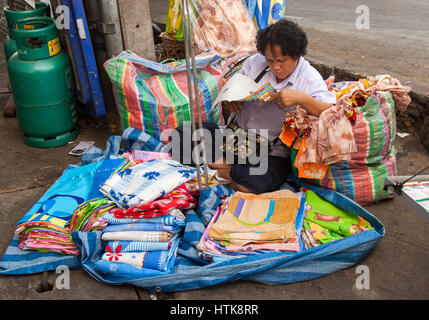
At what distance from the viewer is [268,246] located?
218 centimetres

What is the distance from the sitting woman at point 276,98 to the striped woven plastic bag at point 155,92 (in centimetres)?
39

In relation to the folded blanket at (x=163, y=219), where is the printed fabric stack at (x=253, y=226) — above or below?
below

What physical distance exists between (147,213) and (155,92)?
3.68 ft

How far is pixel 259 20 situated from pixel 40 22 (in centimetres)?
185

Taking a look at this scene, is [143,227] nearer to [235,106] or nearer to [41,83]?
[235,106]

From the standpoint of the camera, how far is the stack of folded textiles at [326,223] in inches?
89.5

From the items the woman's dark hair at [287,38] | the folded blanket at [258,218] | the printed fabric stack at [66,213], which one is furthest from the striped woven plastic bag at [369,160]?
the printed fabric stack at [66,213]

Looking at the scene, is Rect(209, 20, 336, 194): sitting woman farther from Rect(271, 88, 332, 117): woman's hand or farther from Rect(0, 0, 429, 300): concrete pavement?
Rect(0, 0, 429, 300): concrete pavement

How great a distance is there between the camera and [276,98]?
8.13ft

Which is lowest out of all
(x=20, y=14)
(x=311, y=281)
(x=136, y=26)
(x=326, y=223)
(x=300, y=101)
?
(x=311, y=281)

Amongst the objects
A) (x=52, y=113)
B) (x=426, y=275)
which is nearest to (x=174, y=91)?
(x=52, y=113)

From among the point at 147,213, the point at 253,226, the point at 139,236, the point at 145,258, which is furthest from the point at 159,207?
the point at 253,226

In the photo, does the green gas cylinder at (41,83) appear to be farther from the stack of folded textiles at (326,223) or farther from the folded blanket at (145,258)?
the stack of folded textiles at (326,223)

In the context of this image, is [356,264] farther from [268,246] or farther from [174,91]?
[174,91]
